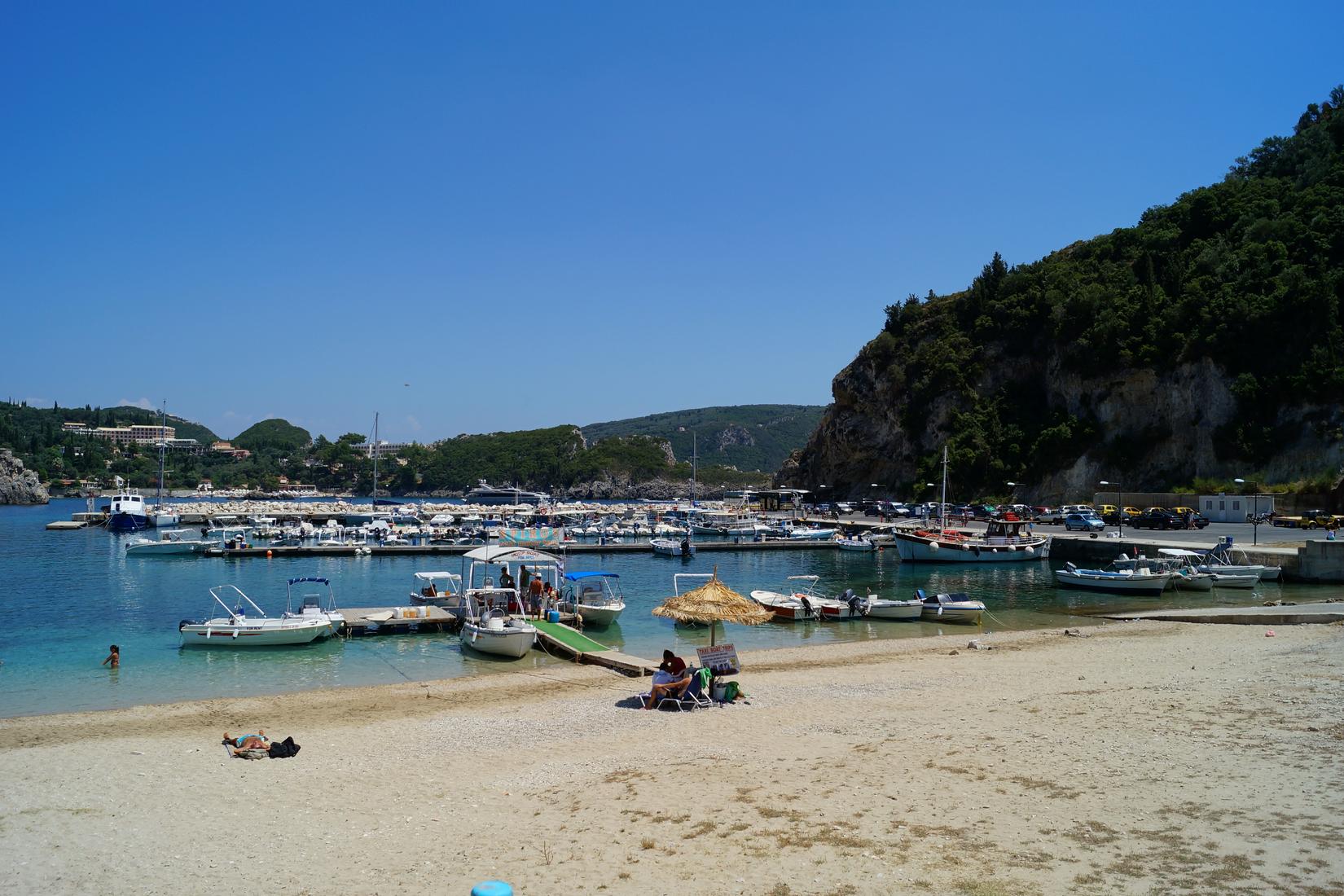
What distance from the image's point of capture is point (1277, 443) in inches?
2576

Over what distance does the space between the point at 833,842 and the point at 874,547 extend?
56650 mm

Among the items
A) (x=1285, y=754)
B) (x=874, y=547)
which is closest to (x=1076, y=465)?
(x=874, y=547)

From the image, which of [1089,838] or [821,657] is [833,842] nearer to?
[1089,838]

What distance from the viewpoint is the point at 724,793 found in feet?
35.9

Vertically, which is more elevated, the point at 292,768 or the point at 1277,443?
the point at 1277,443

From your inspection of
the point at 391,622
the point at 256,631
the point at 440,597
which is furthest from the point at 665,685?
the point at 440,597

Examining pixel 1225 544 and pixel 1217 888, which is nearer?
pixel 1217 888

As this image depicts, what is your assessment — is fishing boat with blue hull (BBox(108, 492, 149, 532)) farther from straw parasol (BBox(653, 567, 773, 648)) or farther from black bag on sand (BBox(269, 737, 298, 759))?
black bag on sand (BBox(269, 737, 298, 759))

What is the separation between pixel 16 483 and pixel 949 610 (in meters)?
161

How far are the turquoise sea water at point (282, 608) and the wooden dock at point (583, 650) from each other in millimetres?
888

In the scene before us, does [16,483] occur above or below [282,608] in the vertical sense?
above

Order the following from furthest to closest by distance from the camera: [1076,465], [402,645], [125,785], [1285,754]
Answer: [1076,465] → [402,645] → [125,785] → [1285,754]

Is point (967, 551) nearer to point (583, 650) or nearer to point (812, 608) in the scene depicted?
point (812, 608)

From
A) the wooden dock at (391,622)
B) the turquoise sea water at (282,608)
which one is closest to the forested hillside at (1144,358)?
the turquoise sea water at (282,608)
